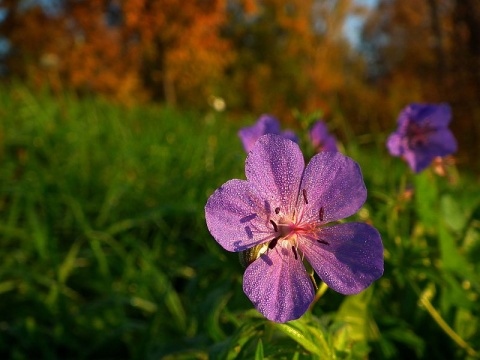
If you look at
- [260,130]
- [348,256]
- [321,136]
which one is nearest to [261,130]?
[260,130]

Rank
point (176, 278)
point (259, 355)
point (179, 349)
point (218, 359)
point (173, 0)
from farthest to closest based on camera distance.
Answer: point (173, 0) → point (176, 278) → point (179, 349) → point (218, 359) → point (259, 355)

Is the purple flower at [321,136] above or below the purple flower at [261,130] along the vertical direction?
below

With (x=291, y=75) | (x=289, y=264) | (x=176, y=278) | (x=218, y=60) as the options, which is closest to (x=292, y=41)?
(x=291, y=75)

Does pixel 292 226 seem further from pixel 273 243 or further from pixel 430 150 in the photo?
pixel 430 150

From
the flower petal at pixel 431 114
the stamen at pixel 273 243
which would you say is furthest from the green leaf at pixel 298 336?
the flower petal at pixel 431 114

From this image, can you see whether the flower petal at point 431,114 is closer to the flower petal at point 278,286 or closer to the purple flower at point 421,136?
the purple flower at point 421,136

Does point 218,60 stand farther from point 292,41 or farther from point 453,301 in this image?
point 453,301

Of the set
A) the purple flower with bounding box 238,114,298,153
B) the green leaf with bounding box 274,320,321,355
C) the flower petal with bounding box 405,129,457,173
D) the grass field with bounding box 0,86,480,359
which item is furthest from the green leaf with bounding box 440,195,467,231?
the green leaf with bounding box 274,320,321,355
